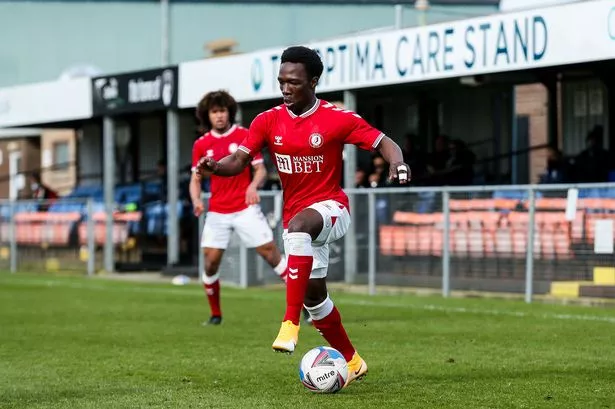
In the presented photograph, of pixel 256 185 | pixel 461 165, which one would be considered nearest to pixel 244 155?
pixel 256 185

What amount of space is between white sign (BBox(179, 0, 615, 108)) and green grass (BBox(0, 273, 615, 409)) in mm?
3279

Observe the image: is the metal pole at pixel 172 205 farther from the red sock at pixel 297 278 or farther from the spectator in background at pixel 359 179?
the red sock at pixel 297 278

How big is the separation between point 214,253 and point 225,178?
77 cm

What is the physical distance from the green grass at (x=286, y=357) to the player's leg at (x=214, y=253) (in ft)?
1.15

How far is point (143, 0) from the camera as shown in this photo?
151ft

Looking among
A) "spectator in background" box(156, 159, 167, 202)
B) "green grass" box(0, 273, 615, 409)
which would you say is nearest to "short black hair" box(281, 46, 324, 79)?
"green grass" box(0, 273, 615, 409)

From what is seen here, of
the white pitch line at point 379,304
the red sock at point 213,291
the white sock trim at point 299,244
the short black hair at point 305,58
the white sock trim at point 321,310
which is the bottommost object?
the white pitch line at point 379,304

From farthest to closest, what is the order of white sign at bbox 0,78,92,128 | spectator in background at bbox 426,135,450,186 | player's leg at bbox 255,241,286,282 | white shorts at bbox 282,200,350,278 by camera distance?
white sign at bbox 0,78,92,128, spectator in background at bbox 426,135,450,186, player's leg at bbox 255,241,286,282, white shorts at bbox 282,200,350,278

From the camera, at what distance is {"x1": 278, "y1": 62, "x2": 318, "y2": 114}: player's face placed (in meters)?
8.70

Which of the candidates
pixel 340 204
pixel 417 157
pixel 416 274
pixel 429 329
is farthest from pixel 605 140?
pixel 340 204

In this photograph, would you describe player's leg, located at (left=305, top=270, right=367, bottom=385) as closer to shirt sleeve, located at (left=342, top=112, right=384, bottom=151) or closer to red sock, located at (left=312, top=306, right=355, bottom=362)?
red sock, located at (left=312, top=306, right=355, bottom=362)

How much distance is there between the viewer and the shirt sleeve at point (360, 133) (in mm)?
8758

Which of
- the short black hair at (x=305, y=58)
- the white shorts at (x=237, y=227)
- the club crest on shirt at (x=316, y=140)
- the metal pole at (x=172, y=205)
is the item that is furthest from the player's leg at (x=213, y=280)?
the metal pole at (x=172, y=205)

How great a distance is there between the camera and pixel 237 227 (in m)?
14.4
